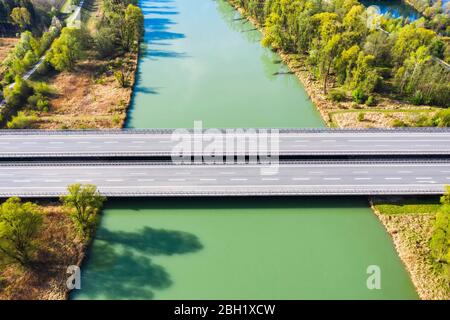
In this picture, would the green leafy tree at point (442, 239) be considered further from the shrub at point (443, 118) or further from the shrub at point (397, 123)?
the shrub at point (443, 118)

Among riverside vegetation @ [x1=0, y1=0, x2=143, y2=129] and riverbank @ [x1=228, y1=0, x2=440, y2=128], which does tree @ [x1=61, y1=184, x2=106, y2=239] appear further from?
riverbank @ [x1=228, y1=0, x2=440, y2=128]

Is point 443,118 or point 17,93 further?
point 17,93

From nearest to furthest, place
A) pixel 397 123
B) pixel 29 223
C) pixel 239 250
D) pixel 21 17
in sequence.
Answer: pixel 29 223, pixel 239 250, pixel 397 123, pixel 21 17

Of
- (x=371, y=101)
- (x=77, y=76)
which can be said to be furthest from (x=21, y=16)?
(x=371, y=101)

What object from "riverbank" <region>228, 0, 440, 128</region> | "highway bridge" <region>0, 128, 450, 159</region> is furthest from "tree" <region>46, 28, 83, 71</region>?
"riverbank" <region>228, 0, 440, 128</region>

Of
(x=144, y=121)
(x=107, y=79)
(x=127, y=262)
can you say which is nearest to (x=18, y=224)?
(x=127, y=262)

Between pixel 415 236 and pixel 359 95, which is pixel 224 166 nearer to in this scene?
pixel 415 236

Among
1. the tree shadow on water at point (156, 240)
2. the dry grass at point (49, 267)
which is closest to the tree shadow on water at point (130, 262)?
the tree shadow on water at point (156, 240)
